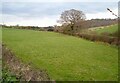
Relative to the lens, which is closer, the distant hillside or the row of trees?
the distant hillside

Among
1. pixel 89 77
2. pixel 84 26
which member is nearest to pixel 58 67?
pixel 89 77

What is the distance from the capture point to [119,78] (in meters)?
15.3

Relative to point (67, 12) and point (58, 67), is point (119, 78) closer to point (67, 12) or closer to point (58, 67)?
point (58, 67)

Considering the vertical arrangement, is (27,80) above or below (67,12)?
below

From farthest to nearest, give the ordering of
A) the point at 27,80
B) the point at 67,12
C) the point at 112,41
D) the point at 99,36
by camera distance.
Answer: the point at 67,12 < the point at 99,36 < the point at 112,41 < the point at 27,80

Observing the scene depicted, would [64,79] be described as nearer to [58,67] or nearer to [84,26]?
[58,67]

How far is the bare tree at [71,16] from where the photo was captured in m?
74.6

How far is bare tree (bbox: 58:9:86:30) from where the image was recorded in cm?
7456

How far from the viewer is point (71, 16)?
74562 mm

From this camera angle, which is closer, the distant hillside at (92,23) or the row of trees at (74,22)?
the distant hillside at (92,23)

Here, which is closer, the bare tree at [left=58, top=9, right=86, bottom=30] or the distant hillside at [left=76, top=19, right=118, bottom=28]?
the distant hillside at [left=76, top=19, right=118, bottom=28]

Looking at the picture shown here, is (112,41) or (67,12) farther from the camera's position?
(67,12)

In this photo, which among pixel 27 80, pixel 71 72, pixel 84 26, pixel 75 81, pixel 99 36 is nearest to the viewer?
pixel 27 80

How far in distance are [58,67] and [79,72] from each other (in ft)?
6.18
